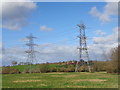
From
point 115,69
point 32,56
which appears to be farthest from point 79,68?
point 115,69

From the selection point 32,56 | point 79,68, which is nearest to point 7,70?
point 32,56

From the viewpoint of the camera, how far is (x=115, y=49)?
47.4 meters

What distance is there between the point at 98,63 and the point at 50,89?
55.9 m

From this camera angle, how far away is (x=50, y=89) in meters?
14.5

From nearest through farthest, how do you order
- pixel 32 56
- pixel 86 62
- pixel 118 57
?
pixel 118 57 < pixel 32 56 < pixel 86 62

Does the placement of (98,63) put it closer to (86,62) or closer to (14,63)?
(86,62)

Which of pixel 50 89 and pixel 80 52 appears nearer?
pixel 50 89

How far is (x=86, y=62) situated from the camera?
222 feet

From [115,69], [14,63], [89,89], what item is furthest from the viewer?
[14,63]

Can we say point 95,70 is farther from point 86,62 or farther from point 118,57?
point 118,57

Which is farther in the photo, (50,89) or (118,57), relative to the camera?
(118,57)

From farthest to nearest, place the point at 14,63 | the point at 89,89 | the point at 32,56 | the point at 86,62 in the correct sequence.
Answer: the point at 14,63, the point at 86,62, the point at 32,56, the point at 89,89

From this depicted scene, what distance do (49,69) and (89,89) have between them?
5721 cm

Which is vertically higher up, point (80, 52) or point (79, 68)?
point (80, 52)
